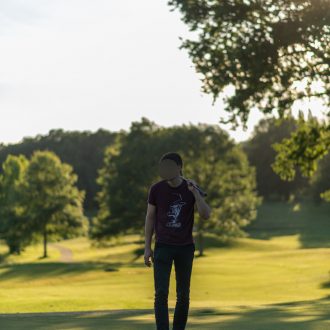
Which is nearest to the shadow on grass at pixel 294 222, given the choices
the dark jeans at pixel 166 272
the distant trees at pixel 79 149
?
the distant trees at pixel 79 149

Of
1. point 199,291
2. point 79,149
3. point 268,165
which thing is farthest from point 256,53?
point 79,149

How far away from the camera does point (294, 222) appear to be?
11125 cm

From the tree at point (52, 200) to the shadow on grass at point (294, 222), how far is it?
23.9m

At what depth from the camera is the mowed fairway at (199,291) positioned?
50.8ft

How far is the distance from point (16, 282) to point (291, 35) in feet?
87.5

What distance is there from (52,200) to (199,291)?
48750 mm

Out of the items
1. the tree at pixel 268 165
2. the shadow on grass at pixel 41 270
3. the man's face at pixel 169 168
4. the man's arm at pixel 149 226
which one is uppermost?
the tree at pixel 268 165

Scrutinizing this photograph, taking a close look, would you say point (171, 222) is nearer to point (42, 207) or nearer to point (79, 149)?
point (42, 207)

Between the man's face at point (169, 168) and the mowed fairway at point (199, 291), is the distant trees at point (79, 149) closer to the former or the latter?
the mowed fairway at point (199, 291)

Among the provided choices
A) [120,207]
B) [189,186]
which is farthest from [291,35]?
[120,207]

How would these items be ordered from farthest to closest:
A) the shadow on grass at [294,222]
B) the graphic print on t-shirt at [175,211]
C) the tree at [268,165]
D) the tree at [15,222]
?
the tree at [268,165], the shadow on grass at [294,222], the tree at [15,222], the graphic print on t-shirt at [175,211]

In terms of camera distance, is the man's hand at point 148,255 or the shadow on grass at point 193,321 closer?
the man's hand at point 148,255

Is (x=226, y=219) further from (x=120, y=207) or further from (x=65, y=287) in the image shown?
(x=65, y=287)

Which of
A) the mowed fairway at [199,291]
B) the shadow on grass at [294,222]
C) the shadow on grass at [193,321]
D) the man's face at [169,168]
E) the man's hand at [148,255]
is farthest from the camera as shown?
the shadow on grass at [294,222]
